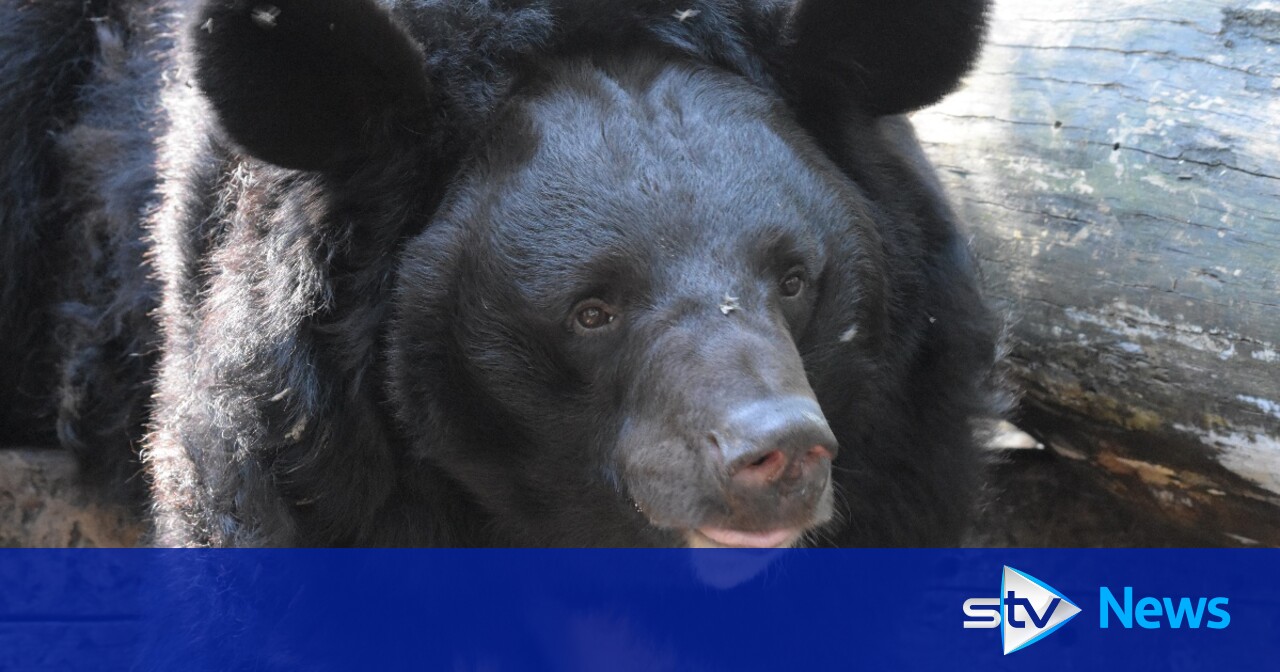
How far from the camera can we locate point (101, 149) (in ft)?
16.3

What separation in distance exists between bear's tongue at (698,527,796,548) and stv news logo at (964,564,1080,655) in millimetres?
1728

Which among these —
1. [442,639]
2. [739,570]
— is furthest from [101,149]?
[739,570]

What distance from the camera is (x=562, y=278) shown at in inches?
128

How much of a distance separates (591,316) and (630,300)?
102 millimetres

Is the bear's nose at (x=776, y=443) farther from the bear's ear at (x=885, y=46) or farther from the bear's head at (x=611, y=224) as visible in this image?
the bear's ear at (x=885, y=46)

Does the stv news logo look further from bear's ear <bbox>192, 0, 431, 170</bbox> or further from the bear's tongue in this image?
bear's ear <bbox>192, 0, 431, 170</bbox>

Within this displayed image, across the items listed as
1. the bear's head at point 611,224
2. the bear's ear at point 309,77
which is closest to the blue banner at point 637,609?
the bear's head at point 611,224

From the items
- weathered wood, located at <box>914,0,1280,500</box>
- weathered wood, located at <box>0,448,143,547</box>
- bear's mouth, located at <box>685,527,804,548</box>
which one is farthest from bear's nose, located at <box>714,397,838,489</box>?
weathered wood, located at <box>0,448,143,547</box>

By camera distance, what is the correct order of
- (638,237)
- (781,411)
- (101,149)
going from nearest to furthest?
(781,411)
(638,237)
(101,149)

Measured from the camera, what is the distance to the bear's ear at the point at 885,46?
12.0 ft

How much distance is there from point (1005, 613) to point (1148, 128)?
1.59 m

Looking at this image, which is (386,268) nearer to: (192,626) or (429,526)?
(429,526)

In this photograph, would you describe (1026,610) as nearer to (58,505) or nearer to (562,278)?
(562,278)

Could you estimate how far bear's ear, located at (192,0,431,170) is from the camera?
3.14 meters
